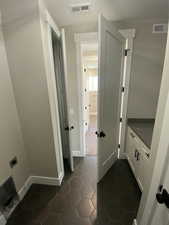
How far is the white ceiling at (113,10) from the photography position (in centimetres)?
147

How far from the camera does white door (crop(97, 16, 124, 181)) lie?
1405 mm

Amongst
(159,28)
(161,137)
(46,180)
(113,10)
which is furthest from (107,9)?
(46,180)

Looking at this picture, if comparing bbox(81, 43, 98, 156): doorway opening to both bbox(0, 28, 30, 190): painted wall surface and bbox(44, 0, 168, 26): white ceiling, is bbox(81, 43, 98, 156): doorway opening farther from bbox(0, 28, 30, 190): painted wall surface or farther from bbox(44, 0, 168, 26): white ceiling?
bbox(0, 28, 30, 190): painted wall surface

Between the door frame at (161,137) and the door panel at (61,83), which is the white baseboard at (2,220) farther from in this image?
the door frame at (161,137)

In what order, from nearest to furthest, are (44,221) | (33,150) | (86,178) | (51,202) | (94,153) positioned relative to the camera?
1. (44,221)
2. (51,202)
3. (33,150)
4. (86,178)
5. (94,153)

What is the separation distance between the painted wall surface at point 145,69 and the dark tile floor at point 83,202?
1.28 metres

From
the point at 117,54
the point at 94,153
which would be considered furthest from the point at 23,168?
the point at 117,54

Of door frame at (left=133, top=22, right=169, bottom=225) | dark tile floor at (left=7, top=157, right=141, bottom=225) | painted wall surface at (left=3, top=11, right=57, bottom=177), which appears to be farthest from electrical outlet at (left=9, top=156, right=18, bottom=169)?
door frame at (left=133, top=22, right=169, bottom=225)

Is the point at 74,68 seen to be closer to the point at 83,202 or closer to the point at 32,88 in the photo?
the point at 32,88

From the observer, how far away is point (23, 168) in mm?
1719

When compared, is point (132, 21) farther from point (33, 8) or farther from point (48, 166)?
point (48, 166)

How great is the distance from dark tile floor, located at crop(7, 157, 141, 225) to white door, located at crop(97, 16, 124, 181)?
25 cm

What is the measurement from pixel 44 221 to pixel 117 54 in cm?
249

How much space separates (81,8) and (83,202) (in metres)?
2.74
